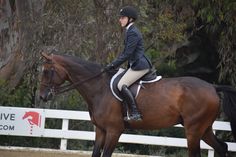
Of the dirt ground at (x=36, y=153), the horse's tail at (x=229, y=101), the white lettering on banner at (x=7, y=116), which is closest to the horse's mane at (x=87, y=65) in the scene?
the horse's tail at (x=229, y=101)

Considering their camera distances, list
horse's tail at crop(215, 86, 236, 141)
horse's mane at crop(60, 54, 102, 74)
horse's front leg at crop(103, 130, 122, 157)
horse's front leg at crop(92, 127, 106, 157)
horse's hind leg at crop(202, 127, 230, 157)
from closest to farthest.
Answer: horse's front leg at crop(103, 130, 122, 157) < horse's front leg at crop(92, 127, 106, 157) < horse's mane at crop(60, 54, 102, 74) < horse's hind leg at crop(202, 127, 230, 157) < horse's tail at crop(215, 86, 236, 141)

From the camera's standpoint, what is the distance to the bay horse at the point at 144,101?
8.10 m

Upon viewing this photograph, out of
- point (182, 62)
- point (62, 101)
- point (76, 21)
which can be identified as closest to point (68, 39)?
point (76, 21)

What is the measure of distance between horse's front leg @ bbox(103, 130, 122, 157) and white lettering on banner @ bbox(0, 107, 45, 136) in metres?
4.04

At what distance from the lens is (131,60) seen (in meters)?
8.29

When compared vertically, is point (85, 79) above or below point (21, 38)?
above

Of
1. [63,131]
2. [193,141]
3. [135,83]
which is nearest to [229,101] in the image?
[193,141]

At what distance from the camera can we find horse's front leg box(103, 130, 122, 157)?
785 cm

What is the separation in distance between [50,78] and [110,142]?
135 centimetres

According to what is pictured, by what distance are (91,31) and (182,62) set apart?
3896mm

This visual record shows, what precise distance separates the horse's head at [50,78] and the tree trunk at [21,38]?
441 cm

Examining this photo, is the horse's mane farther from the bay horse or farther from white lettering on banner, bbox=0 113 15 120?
white lettering on banner, bbox=0 113 15 120

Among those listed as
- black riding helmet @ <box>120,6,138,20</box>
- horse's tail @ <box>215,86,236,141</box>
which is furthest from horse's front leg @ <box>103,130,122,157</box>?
horse's tail @ <box>215,86,236,141</box>

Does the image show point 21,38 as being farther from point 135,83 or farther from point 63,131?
point 135,83
